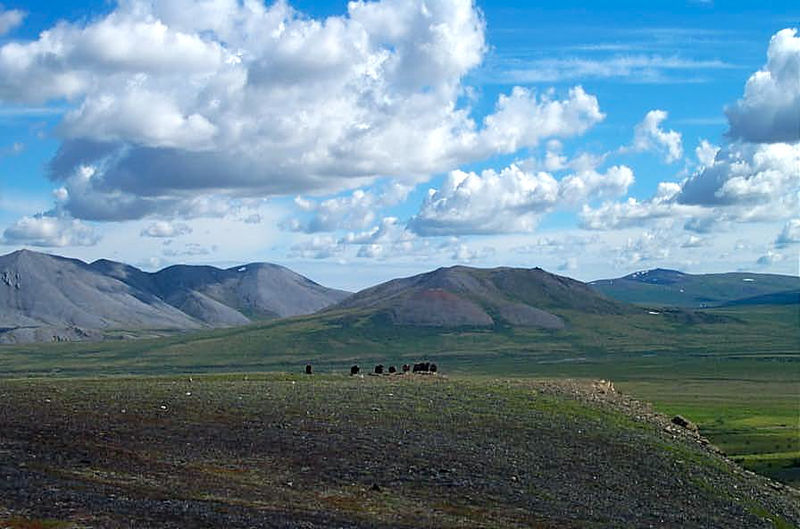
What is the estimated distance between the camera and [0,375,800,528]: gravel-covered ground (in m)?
26.4

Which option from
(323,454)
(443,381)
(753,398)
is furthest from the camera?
(753,398)

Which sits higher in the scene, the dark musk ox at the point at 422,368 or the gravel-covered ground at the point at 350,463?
the dark musk ox at the point at 422,368

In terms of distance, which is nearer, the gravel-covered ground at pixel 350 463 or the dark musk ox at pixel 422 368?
the gravel-covered ground at pixel 350 463

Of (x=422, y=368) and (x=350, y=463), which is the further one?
(x=422, y=368)

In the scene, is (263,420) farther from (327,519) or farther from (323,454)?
(327,519)

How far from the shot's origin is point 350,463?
33.8 metres

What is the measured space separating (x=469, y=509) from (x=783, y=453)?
181 ft

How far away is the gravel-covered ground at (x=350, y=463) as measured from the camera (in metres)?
26.4

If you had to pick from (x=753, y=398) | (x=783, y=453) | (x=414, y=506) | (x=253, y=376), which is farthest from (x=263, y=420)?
(x=753, y=398)

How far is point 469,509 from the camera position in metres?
29.7

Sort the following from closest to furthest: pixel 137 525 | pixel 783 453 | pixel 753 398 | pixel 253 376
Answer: pixel 137 525 < pixel 253 376 < pixel 783 453 < pixel 753 398

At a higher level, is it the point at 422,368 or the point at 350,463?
the point at 422,368

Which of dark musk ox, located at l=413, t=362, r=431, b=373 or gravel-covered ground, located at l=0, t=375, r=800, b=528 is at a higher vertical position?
dark musk ox, located at l=413, t=362, r=431, b=373

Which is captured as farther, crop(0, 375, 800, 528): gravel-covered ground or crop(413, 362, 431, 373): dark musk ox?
crop(413, 362, 431, 373): dark musk ox
